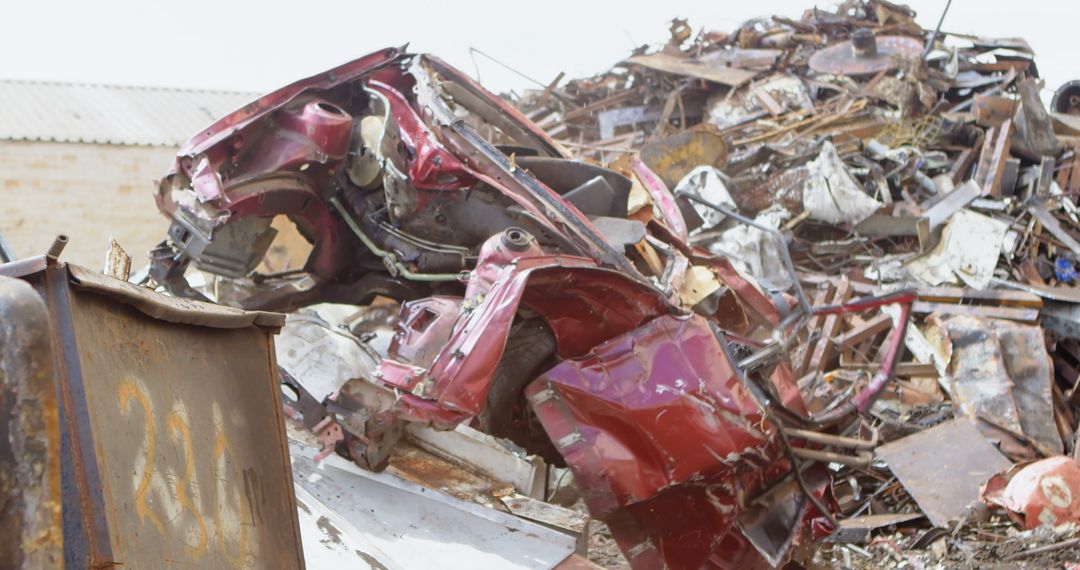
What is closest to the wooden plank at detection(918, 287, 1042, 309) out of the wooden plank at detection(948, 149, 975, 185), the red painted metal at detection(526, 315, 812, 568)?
the wooden plank at detection(948, 149, 975, 185)

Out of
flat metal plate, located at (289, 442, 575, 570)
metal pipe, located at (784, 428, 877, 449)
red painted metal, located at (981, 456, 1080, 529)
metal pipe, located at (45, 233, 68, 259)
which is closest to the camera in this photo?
metal pipe, located at (45, 233, 68, 259)

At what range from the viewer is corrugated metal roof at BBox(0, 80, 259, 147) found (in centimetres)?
1289

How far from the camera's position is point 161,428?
1.74m

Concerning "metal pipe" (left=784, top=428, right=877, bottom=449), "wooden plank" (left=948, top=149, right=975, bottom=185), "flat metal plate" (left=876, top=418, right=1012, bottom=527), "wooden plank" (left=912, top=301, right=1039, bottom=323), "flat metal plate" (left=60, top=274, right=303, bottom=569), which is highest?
"flat metal plate" (left=60, top=274, right=303, bottom=569)

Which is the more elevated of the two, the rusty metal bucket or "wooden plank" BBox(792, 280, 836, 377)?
Answer: the rusty metal bucket

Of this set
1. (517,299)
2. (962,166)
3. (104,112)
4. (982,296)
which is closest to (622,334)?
(517,299)

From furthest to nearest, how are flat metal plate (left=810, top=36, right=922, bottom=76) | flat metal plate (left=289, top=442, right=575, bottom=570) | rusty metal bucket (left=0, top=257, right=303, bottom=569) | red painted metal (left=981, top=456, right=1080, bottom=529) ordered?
flat metal plate (left=810, top=36, right=922, bottom=76) → red painted metal (left=981, top=456, right=1080, bottom=529) → flat metal plate (left=289, top=442, right=575, bottom=570) → rusty metal bucket (left=0, top=257, right=303, bottom=569)

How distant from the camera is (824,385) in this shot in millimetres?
7301

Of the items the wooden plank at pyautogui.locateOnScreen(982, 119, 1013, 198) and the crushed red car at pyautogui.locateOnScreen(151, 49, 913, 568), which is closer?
the crushed red car at pyautogui.locateOnScreen(151, 49, 913, 568)

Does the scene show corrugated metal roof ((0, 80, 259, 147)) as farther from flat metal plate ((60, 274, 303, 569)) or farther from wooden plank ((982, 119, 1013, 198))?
flat metal plate ((60, 274, 303, 569))

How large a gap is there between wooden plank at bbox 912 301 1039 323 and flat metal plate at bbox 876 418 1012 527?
4.74ft

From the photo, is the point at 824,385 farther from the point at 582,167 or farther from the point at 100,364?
the point at 100,364

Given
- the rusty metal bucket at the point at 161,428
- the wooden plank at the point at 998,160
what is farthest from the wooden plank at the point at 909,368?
the rusty metal bucket at the point at 161,428

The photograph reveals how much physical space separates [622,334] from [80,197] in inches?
420
